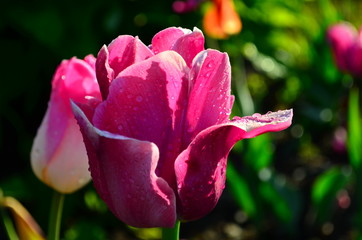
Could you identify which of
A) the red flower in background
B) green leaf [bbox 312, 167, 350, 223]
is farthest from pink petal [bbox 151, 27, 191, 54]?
green leaf [bbox 312, 167, 350, 223]

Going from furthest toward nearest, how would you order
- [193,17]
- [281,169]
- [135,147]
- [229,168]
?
1. [281,169]
2. [193,17]
3. [229,168]
4. [135,147]

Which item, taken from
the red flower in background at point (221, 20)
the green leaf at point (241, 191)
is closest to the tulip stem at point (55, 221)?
→ the red flower in background at point (221, 20)

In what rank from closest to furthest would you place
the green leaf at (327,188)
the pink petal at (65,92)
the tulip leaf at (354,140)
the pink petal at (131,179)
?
the pink petal at (131,179) → the pink petal at (65,92) → the tulip leaf at (354,140) → the green leaf at (327,188)

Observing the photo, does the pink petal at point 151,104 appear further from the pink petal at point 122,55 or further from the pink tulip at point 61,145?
the pink tulip at point 61,145

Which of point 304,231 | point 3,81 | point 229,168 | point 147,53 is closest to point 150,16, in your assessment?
point 3,81

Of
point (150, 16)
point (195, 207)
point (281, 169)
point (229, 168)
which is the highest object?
point (195, 207)

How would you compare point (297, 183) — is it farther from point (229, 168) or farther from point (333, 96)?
point (229, 168)
